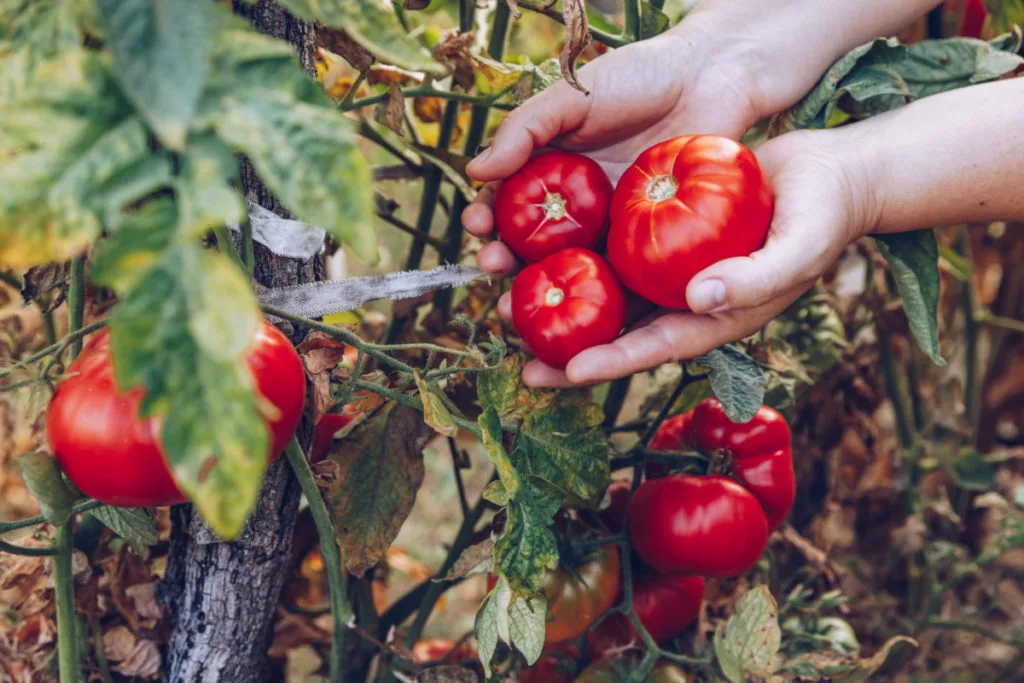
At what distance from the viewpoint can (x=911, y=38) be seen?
5.60 ft

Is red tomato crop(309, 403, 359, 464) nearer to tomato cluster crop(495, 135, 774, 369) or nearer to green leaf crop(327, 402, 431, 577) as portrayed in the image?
green leaf crop(327, 402, 431, 577)

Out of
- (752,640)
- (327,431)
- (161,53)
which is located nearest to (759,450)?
(752,640)

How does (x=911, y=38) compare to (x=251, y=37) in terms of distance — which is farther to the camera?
(x=911, y=38)

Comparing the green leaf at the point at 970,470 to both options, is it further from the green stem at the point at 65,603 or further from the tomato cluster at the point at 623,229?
the green stem at the point at 65,603

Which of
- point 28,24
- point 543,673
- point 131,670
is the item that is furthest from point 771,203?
point 131,670

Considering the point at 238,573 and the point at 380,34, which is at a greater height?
the point at 380,34

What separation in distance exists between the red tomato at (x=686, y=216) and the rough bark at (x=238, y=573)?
404 millimetres

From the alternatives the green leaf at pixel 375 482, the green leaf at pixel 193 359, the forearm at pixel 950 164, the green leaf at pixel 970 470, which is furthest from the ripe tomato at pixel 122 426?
the green leaf at pixel 970 470

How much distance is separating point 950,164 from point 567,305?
2.08ft

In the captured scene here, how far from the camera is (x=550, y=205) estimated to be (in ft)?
3.59

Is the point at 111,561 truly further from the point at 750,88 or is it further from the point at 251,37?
the point at 750,88

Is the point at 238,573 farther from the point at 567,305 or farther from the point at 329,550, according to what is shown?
the point at 567,305

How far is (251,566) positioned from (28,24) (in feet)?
2.09

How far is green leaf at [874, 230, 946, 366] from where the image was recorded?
1.13 m
